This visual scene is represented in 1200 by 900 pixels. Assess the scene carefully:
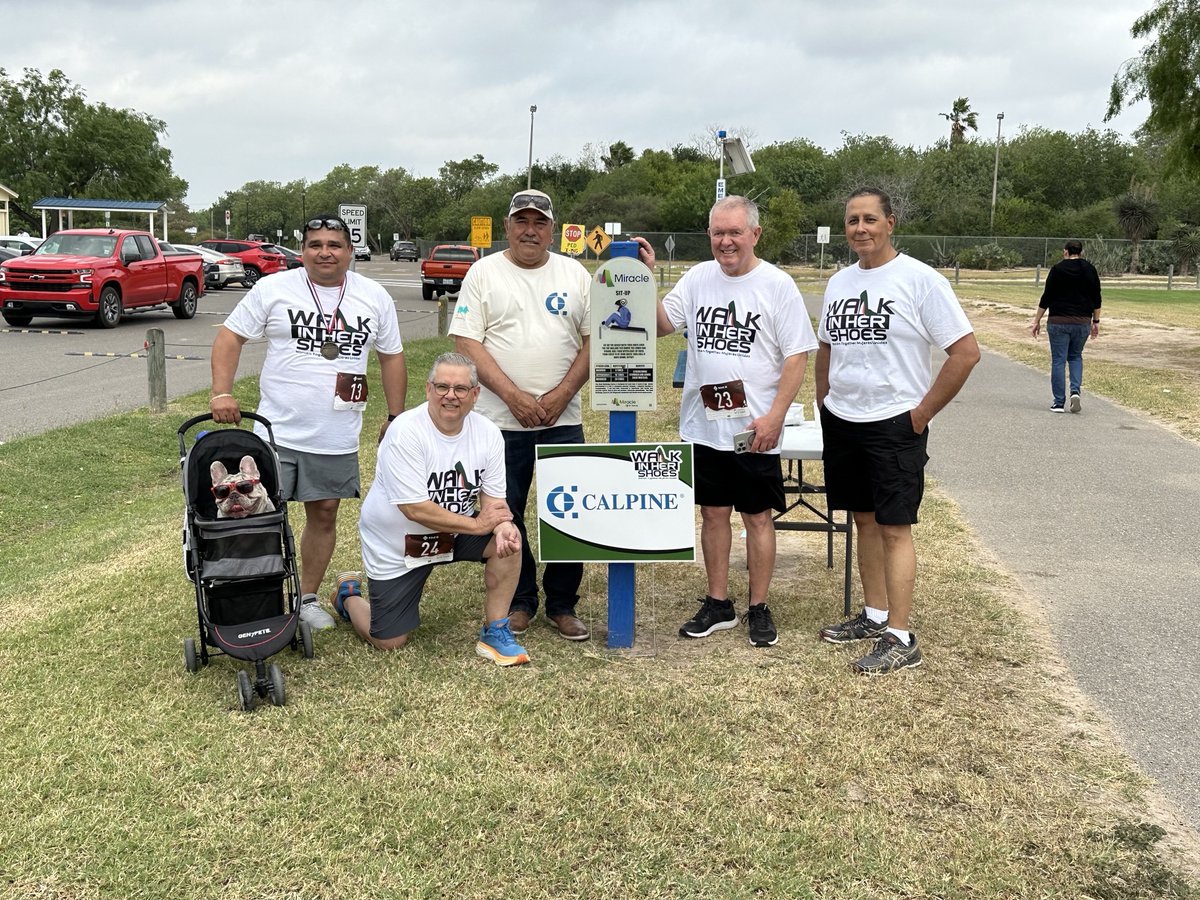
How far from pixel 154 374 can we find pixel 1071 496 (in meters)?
8.59

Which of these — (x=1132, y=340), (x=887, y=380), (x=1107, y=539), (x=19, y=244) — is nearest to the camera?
(x=887, y=380)

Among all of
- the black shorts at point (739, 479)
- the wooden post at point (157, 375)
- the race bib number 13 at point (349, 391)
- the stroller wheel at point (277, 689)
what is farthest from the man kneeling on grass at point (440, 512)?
the wooden post at point (157, 375)

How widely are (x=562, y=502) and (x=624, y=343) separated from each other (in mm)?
754

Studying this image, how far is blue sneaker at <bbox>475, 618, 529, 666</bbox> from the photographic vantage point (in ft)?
14.9

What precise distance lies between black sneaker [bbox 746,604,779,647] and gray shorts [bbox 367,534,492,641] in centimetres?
128

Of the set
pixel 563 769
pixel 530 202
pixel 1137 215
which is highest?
pixel 1137 215

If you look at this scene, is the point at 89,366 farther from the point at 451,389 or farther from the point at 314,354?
the point at 451,389

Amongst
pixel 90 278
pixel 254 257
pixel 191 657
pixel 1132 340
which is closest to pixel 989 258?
pixel 1132 340

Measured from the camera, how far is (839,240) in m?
58.9

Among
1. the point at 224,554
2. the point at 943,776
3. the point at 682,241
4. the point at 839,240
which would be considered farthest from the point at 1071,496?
the point at 682,241

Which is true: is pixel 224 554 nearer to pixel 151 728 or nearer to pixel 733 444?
pixel 151 728

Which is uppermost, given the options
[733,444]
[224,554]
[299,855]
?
[733,444]

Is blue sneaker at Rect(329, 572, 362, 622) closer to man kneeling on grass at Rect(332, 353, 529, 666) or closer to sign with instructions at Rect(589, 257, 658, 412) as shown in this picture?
man kneeling on grass at Rect(332, 353, 529, 666)

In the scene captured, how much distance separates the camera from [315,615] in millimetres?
5023
